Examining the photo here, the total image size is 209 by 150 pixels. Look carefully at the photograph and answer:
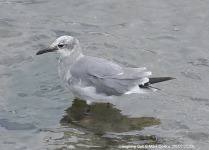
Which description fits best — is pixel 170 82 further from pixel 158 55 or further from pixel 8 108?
pixel 8 108

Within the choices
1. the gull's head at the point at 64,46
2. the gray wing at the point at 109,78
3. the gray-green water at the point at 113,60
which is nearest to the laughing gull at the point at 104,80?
the gray wing at the point at 109,78

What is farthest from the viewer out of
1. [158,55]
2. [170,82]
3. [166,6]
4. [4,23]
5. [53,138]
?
[166,6]

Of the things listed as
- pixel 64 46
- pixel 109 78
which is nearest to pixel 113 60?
pixel 64 46

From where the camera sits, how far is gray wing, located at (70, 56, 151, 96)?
18.9 feet

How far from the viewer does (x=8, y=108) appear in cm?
611

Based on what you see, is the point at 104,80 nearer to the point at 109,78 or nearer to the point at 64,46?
the point at 109,78

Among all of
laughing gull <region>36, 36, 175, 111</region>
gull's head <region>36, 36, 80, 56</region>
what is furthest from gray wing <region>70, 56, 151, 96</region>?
gull's head <region>36, 36, 80, 56</region>

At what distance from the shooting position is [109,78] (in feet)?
19.0

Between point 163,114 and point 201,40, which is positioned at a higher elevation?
point 201,40

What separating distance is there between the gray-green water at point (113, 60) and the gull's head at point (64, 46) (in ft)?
2.92

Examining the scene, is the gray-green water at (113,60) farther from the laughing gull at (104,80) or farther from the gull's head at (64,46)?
the gull's head at (64,46)

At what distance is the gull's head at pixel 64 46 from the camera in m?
6.21

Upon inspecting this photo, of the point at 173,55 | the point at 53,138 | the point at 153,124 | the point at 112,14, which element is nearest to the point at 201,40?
the point at 173,55

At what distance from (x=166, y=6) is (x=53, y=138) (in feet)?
18.8
